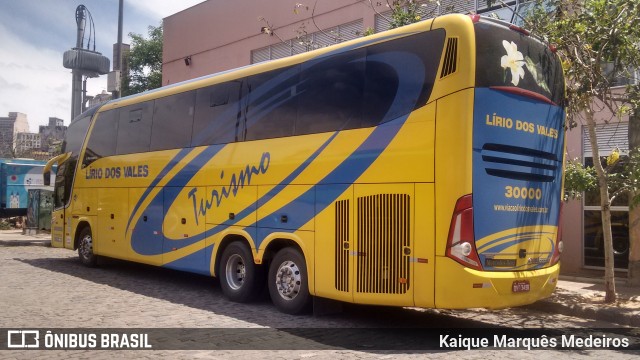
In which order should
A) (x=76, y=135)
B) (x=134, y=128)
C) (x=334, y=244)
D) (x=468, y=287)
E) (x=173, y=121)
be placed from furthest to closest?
(x=76, y=135)
(x=134, y=128)
(x=173, y=121)
(x=334, y=244)
(x=468, y=287)

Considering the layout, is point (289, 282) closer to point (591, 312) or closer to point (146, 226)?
point (146, 226)

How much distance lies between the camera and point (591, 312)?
9.39 m

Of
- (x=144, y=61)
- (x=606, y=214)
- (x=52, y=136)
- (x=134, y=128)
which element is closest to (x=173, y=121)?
(x=134, y=128)

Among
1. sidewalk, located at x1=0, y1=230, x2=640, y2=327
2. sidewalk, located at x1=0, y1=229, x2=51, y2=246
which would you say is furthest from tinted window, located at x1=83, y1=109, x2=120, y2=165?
sidewalk, located at x1=0, y1=230, x2=640, y2=327

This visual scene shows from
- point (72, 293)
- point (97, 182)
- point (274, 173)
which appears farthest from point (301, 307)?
point (97, 182)

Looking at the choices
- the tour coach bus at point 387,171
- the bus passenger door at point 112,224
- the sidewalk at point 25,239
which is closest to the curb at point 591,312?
the tour coach bus at point 387,171

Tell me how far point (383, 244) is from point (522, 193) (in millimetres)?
1858

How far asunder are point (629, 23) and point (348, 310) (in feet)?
21.2

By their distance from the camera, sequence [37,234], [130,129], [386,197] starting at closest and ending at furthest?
[386,197] → [130,129] → [37,234]

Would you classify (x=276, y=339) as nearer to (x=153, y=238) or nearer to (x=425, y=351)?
(x=425, y=351)

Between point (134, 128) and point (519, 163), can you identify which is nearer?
point (519, 163)

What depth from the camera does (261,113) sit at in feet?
30.4

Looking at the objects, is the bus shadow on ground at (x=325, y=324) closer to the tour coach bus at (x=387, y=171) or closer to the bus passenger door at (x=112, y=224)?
the tour coach bus at (x=387, y=171)

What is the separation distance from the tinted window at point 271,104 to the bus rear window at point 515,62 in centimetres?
291
